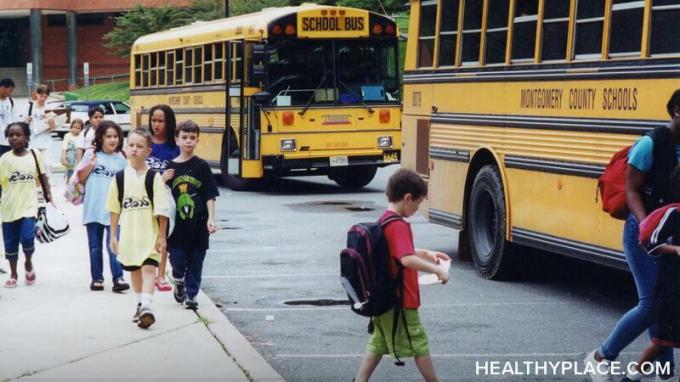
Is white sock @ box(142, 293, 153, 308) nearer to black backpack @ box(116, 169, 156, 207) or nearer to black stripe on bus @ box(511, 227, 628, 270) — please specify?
black backpack @ box(116, 169, 156, 207)

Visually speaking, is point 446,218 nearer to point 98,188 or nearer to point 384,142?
point 98,188

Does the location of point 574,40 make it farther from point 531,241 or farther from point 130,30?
point 130,30

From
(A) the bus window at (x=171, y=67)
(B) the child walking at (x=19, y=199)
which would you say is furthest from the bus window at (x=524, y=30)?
(A) the bus window at (x=171, y=67)

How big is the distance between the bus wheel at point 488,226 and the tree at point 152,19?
54405mm

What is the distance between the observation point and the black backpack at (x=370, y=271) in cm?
632

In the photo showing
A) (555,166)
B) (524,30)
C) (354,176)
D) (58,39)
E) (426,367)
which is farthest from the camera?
(58,39)

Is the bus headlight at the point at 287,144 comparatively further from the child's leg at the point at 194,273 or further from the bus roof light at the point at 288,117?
the child's leg at the point at 194,273

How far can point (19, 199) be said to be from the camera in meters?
11.0

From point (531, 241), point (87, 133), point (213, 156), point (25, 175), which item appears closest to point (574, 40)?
point (531, 241)

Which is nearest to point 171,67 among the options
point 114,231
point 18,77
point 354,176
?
point 354,176

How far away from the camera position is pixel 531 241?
10750 millimetres

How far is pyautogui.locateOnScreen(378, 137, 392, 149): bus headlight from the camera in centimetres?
2156

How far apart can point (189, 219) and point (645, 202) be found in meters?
3.76

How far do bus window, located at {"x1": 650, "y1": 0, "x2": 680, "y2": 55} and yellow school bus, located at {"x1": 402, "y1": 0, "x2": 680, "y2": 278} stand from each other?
0.03ft
